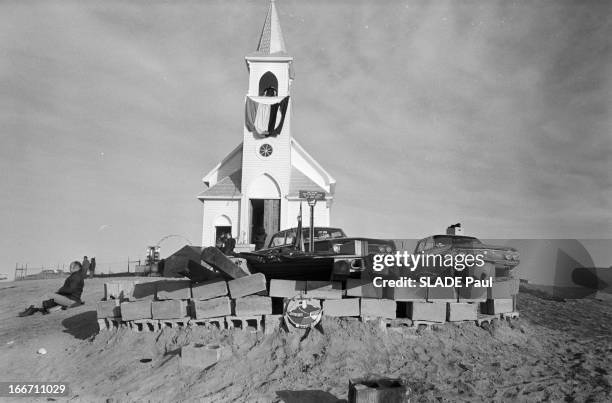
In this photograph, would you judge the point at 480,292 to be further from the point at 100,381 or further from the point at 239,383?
the point at 100,381

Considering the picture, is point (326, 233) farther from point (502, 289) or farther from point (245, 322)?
point (502, 289)

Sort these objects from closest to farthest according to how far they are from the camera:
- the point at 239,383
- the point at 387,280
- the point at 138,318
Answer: the point at 239,383 → the point at 387,280 → the point at 138,318

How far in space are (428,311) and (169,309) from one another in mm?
5332

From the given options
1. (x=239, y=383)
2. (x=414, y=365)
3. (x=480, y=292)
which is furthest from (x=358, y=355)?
(x=480, y=292)

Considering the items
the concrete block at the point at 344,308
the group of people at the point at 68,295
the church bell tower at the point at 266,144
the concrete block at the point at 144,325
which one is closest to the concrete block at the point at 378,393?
the concrete block at the point at 344,308

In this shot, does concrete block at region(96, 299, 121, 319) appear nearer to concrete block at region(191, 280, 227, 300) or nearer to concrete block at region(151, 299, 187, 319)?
concrete block at region(151, 299, 187, 319)

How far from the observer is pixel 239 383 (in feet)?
20.9

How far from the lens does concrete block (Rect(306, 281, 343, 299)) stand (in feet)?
25.9

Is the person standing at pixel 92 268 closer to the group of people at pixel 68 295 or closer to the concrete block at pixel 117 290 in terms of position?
the group of people at pixel 68 295

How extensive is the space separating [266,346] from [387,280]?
2680 mm

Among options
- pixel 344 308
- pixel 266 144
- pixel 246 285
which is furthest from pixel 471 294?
pixel 266 144

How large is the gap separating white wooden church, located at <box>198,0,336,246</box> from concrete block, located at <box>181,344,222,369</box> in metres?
13.8

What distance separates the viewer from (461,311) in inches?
316

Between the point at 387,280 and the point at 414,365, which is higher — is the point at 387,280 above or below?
above
